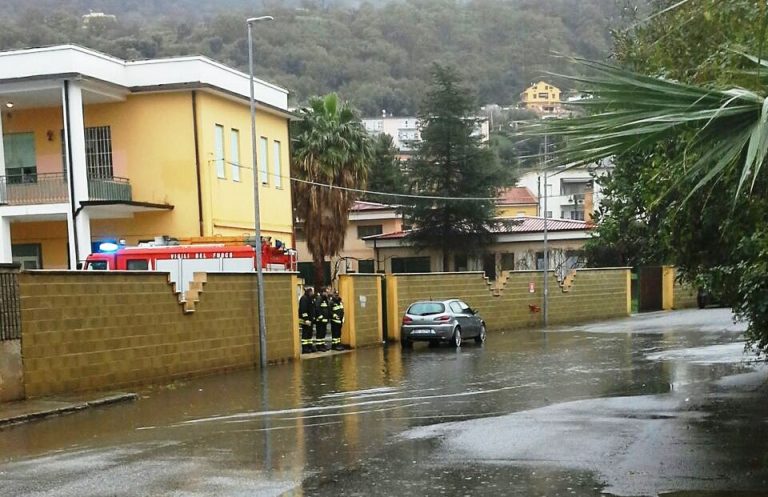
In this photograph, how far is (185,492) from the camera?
26.1ft

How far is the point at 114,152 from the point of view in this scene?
31484mm

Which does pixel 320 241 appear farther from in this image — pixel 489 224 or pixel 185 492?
pixel 185 492

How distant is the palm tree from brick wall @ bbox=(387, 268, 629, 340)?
8.31m

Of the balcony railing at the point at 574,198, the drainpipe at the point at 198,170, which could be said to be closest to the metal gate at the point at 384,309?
the drainpipe at the point at 198,170

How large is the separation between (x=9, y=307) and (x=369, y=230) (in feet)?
147

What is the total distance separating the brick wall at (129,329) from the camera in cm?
1514

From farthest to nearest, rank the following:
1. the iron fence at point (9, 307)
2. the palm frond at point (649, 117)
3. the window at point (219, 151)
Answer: the window at point (219, 151) → the iron fence at point (9, 307) → the palm frond at point (649, 117)

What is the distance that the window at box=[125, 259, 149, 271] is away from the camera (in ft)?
80.9

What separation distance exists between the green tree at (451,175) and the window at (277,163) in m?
15.8

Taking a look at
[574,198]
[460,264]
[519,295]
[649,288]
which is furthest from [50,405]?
[574,198]

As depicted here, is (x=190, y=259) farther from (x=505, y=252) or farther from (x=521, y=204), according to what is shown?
(x=521, y=204)

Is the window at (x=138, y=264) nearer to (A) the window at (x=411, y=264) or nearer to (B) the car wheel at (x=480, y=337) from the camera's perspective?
(B) the car wheel at (x=480, y=337)

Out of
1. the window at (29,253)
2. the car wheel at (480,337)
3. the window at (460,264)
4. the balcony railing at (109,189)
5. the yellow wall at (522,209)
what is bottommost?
the car wheel at (480,337)

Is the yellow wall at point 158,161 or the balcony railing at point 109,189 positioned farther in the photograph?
the yellow wall at point 158,161
